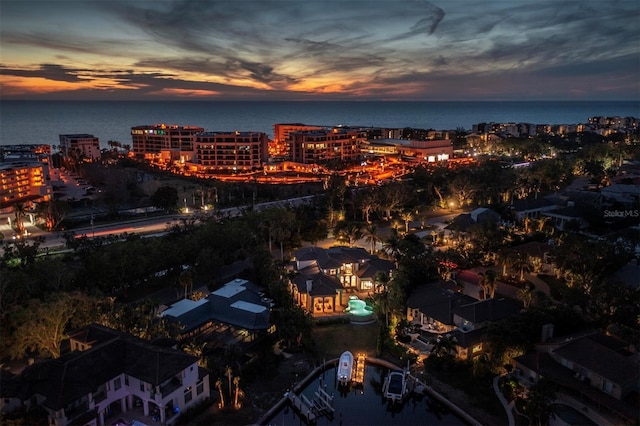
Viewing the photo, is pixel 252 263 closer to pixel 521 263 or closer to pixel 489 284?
pixel 489 284

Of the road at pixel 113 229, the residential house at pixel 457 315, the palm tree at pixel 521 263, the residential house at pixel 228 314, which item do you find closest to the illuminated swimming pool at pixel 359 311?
the residential house at pixel 457 315

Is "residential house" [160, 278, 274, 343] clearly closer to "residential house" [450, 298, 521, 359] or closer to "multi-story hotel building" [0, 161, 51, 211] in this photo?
"residential house" [450, 298, 521, 359]

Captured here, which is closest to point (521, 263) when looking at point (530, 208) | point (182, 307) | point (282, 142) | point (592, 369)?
point (592, 369)

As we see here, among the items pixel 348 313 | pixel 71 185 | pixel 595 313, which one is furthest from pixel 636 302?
pixel 71 185

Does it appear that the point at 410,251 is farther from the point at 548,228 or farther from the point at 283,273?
the point at 548,228

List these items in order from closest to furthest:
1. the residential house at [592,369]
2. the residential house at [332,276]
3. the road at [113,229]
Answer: the residential house at [592,369]
the residential house at [332,276]
the road at [113,229]

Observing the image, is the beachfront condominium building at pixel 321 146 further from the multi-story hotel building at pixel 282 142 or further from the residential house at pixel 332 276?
the residential house at pixel 332 276

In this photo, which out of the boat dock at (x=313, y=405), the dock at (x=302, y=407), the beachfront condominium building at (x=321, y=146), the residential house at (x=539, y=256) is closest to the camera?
the dock at (x=302, y=407)
